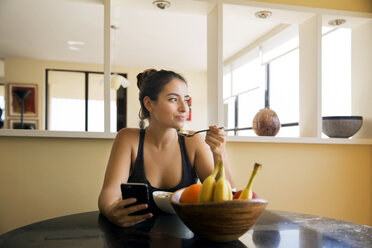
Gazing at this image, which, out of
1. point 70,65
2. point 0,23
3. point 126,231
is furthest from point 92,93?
point 126,231

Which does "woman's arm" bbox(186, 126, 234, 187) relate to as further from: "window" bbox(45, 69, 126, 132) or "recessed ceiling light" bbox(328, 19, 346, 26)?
"window" bbox(45, 69, 126, 132)

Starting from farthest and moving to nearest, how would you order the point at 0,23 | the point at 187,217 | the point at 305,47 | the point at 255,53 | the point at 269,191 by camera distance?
1. the point at 255,53
2. the point at 0,23
3. the point at 305,47
4. the point at 269,191
5. the point at 187,217

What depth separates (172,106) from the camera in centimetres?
146

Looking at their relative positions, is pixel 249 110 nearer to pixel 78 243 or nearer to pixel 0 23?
pixel 0 23

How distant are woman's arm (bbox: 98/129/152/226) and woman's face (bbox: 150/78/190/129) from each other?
0.17m

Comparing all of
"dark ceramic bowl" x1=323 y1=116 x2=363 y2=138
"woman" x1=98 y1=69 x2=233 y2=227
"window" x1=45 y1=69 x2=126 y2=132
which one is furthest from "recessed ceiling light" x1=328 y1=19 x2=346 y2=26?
"window" x1=45 y1=69 x2=126 y2=132

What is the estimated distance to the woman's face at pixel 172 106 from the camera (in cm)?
145

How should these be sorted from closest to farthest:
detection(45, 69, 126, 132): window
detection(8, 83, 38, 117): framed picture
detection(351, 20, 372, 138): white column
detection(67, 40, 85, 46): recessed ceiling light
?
detection(351, 20, 372, 138): white column < detection(67, 40, 85, 46): recessed ceiling light < detection(8, 83, 38, 117): framed picture < detection(45, 69, 126, 132): window

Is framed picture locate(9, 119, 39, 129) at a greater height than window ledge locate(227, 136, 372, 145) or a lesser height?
greater

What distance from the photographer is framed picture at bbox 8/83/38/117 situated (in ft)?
22.1

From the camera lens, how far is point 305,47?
2.58 metres

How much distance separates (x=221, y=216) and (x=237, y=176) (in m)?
1.56

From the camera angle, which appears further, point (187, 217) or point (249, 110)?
point (249, 110)

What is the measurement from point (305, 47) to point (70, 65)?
588 centimetres
